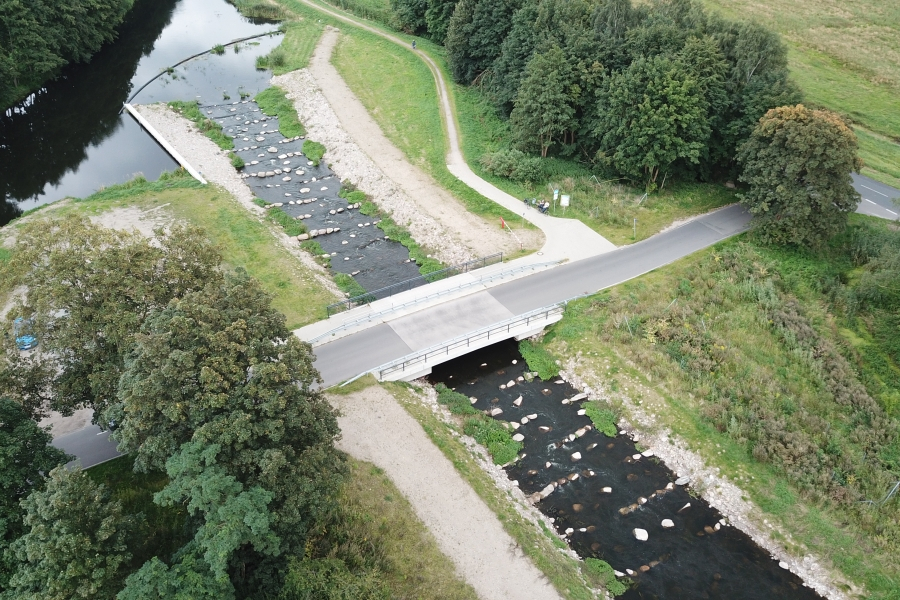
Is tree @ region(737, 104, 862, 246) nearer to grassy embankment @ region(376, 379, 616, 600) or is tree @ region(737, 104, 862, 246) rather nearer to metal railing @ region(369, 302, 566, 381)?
metal railing @ region(369, 302, 566, 381)

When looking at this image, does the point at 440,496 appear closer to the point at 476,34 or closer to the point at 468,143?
the point at 468,143

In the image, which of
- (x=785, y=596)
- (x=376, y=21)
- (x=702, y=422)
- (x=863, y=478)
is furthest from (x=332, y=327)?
(x=376, y=21)

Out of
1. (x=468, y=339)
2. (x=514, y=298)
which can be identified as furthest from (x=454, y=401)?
(x=514, y=298)

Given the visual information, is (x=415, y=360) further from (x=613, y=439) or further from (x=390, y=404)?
(x=613, y=439)

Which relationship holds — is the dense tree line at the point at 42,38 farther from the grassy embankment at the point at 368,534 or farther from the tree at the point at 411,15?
the grassy embankment at the point at 368,534

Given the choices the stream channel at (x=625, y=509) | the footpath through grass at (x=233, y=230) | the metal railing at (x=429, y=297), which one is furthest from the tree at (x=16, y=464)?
the stream channel at (x=625, y=509)


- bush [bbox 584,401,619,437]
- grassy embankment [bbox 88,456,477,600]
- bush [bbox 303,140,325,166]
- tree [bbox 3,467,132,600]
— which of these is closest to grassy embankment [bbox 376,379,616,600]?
grassy embankment [bbox 88,456,477,600]
